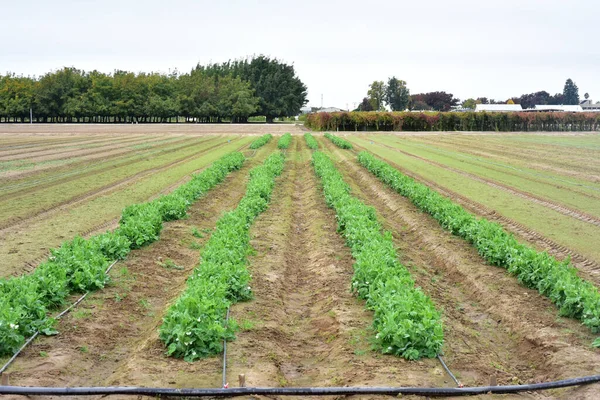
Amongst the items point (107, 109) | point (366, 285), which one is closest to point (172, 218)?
point (366, 285)

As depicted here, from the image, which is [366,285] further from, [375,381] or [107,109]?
[107,109]

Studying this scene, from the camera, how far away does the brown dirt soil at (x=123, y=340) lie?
7227mm

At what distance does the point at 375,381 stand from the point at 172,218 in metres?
10.8

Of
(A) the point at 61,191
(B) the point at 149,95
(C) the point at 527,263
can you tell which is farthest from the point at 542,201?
(B) the point at 149,95

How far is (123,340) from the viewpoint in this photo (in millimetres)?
8789

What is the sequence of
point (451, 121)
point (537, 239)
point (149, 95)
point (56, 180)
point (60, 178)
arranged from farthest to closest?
point (149, 95)
point (451, 121)
point (60, 178)
point (56, 180)
point (537, 239)

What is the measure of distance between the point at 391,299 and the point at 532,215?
11428 mm

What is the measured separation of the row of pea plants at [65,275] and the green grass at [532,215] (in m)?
9.68

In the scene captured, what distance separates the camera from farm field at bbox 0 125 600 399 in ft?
24.9

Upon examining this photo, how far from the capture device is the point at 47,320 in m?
8.31

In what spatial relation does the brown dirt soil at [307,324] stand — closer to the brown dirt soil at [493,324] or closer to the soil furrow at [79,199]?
the brown dirt soil at [493,324]

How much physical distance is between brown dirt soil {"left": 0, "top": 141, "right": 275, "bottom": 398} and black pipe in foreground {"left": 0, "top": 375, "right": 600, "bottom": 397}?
1.17 ft

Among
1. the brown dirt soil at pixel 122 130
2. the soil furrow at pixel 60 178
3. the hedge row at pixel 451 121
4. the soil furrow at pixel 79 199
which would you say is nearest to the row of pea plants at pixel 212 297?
the soil furrow at pixel 79 199

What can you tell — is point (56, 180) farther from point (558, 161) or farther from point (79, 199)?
point (558, 161)
